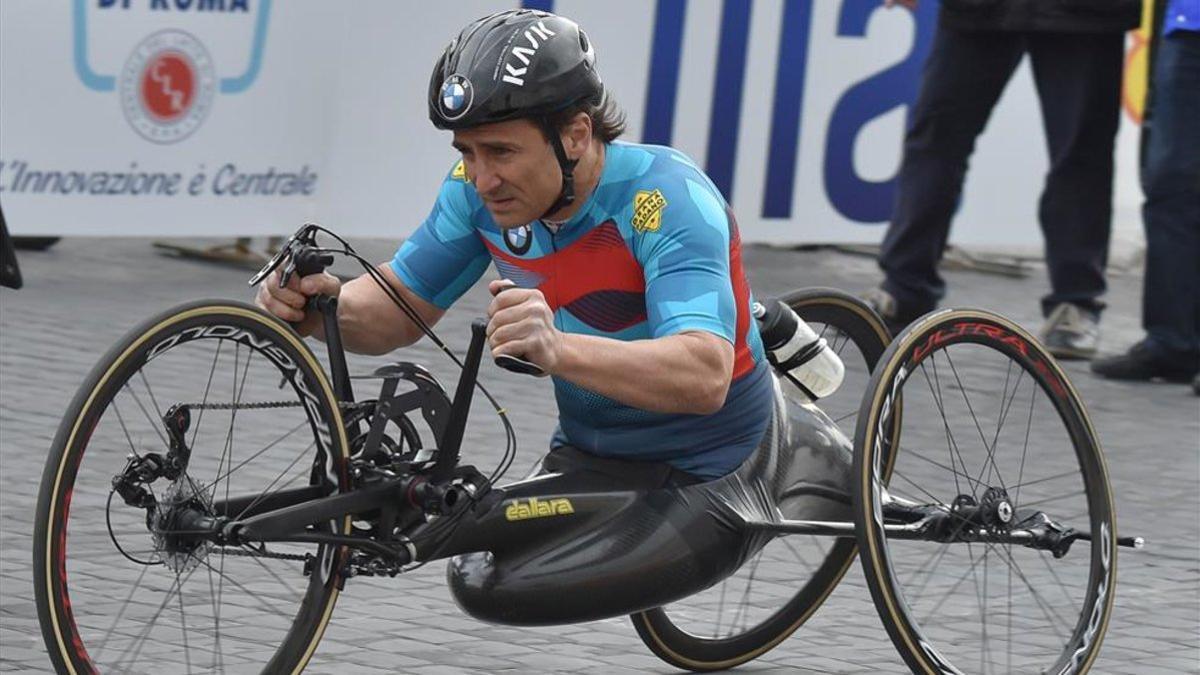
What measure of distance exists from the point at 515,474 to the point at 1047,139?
3511 millimetres

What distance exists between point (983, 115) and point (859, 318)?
14.5ft

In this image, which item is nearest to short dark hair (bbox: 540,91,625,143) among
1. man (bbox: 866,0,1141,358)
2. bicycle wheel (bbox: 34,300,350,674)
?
bicycle wheel (bbox: 34,300,350,674)

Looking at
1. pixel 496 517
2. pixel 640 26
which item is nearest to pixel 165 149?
pixel 640 26

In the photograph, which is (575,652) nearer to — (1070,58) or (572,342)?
(572,342)

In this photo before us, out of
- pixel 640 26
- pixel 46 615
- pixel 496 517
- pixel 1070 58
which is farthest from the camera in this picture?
pixel 640 26

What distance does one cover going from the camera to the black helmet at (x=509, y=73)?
164 inches

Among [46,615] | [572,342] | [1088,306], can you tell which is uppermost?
[572,342]

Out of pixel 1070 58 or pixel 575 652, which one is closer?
pixel 575 652

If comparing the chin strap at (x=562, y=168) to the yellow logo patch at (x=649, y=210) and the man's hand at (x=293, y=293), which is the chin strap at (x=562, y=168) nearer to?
the yellow logo patch at (x=649, y=210)

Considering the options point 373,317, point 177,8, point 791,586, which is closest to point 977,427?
point 791,586

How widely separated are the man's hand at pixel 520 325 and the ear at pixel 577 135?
0.40m

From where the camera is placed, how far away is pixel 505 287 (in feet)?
13.4

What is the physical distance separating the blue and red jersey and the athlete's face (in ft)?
0.41

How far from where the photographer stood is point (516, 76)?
13.7 ft
